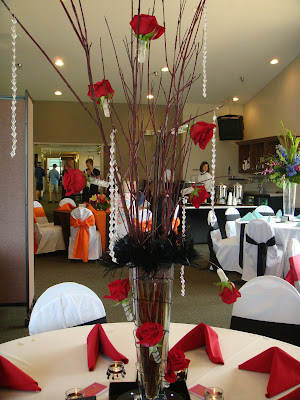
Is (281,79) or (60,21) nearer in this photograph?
(60,21)

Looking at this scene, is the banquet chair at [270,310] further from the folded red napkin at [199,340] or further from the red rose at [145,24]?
the red rose at [145,24]

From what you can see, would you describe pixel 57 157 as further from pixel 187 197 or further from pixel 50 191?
pixel 187 197

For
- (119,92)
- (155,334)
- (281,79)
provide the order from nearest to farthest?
(155,334), (281,79), (119,92)

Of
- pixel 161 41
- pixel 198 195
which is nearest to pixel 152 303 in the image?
pixel 198 195

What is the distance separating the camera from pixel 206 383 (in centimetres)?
143

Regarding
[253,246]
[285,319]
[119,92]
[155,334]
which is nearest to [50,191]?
[119,92]

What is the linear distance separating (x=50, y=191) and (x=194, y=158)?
15.3 feet

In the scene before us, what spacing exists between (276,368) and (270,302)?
728 millimetres

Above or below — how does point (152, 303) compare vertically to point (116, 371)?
above

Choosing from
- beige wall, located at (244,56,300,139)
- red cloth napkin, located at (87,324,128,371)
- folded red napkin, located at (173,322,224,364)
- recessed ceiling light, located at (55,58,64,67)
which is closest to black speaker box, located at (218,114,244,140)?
beige wall, located at (244,56,300,139)

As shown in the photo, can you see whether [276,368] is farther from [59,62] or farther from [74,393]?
[59,62]

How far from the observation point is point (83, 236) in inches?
260

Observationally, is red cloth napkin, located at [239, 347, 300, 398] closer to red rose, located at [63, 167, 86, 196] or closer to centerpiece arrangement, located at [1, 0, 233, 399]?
centerpiece arrangement, located at [1, 0, 233, 399]

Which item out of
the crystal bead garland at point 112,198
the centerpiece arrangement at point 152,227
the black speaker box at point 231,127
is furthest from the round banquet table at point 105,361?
the black speaker box at point 231,127
